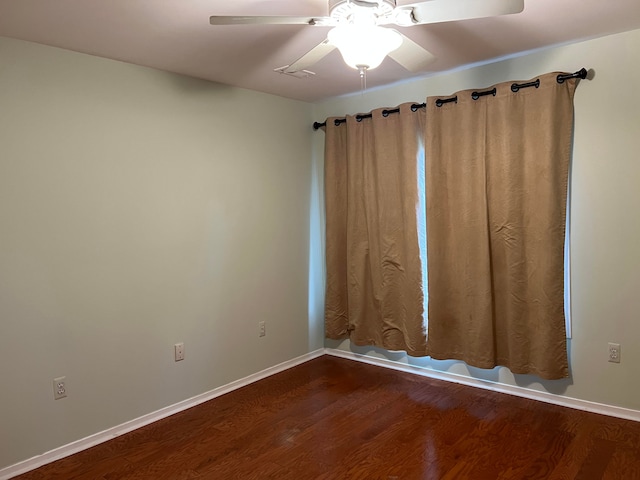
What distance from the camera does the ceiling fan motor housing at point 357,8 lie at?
1702 mm

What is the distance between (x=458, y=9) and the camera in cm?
167

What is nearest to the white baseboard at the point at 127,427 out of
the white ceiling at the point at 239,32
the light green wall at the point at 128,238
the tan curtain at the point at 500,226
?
the light green wall at the point at 128,238

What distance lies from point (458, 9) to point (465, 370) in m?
2.63

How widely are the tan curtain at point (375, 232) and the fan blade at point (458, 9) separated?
5.87ft

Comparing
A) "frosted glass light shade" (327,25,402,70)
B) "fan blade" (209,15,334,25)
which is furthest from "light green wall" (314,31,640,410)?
"fan blade" (209,15,334,25)

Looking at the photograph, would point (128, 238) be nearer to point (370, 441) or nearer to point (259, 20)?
point (259, 20)

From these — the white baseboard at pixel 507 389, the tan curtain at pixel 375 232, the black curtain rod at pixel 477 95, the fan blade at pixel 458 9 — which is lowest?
the white baseboard at pixel 507 389

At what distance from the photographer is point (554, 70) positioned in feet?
9.62

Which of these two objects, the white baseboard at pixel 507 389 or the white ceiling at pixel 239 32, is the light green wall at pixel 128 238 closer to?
the white ceiling at pixel 239 32

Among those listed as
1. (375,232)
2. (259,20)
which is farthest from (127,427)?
(259,20)

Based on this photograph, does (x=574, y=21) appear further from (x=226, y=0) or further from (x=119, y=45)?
(x=119, y=45)

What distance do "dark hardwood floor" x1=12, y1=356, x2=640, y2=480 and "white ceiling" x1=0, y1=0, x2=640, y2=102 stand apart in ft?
7.47

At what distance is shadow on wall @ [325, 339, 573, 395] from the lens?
308 cm

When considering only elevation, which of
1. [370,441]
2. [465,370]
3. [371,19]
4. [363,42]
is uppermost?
[371,19]
